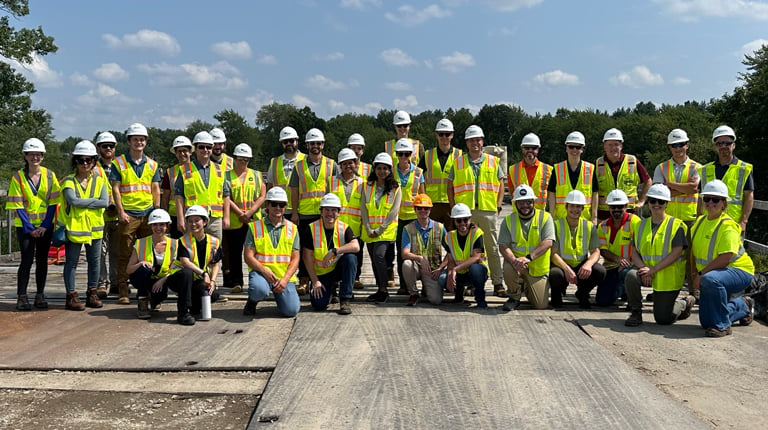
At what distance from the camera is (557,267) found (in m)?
7.22

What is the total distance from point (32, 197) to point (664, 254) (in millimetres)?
6333

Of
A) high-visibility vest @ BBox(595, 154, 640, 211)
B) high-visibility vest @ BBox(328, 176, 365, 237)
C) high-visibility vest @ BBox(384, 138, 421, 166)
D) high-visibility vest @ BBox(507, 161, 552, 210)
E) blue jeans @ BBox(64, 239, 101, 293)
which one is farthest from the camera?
high-visibility vest @ BBox(384, 138, 421, 166)

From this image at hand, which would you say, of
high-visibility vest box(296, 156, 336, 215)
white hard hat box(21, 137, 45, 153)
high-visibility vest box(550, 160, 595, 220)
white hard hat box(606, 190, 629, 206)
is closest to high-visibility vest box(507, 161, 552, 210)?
high-visibility vest box(550, 160, 595, 220)

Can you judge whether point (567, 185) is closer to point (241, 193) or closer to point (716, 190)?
point (716, 190)

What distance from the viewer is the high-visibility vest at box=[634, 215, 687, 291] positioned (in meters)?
6.61

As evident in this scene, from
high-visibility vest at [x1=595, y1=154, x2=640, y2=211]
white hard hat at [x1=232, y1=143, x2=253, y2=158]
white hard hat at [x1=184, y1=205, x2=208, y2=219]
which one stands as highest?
white hard hat at [x1=232, y1=143, x2=253, y2=158]

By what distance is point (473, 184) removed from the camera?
25.3ft

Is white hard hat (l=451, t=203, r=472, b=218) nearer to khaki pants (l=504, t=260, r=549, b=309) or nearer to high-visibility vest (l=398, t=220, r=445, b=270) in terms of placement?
high-visibility vest (l=398, t=220, r=445, b=270)

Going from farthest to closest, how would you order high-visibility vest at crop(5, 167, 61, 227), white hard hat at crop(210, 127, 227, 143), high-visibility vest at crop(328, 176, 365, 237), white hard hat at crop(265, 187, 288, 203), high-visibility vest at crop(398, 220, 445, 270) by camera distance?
white hard hat at crop(210, 127, 227, 143), high-visibility vest at crop(328, 176, 365, 237), high-visibility vest at crop(398, 220, 445, 270), high-visibility vest at crop(5, 167, 61, 227), white hard hat at crop(265, 187, 288, 203)

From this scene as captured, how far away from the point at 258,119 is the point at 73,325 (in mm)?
97163

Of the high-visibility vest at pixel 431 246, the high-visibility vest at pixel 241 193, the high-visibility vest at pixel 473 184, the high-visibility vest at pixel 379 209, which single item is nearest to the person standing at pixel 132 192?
the high-visibility vest at pixel 241 193

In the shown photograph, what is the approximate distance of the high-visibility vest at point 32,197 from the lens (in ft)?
22.9

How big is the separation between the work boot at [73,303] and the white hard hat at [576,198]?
5.19 meters

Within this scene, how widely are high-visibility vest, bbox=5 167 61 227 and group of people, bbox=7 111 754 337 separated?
1 centimetres
